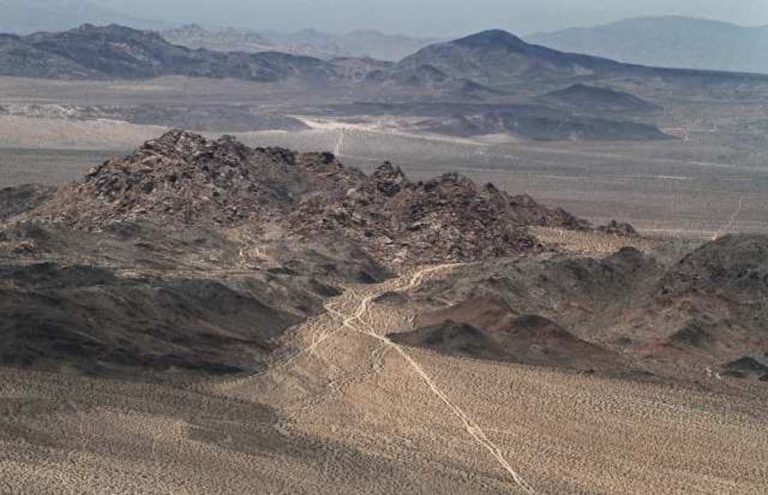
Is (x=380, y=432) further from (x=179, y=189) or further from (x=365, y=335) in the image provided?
(x=179, y=189)

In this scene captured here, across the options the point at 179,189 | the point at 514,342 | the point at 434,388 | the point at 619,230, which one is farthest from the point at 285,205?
the point at 434,388

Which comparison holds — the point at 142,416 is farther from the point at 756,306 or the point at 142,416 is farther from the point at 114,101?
the point at 114,101

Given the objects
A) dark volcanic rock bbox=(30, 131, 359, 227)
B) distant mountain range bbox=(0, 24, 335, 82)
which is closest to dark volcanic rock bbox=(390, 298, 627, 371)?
dark volcanic rock bbox=(30, 131, 359, 227)

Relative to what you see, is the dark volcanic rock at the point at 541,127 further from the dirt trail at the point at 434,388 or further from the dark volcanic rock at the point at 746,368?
the dark volcanic rock at the point at 746,368

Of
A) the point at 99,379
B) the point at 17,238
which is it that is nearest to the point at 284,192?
the point at 17,238

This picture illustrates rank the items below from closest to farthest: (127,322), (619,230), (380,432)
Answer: (380,432)
(127,322)
(619,230)

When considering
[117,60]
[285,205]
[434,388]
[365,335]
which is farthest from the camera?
[117,60]

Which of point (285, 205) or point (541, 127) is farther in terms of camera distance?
point (541, 127)

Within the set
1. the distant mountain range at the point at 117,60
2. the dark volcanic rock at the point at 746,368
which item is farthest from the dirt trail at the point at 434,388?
the distant mountain range at the point at 117,60
